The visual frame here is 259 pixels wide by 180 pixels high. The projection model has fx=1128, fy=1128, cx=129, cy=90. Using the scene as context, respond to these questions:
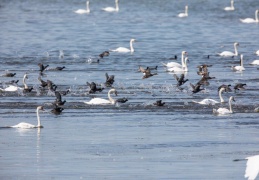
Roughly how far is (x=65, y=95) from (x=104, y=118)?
4.28 metres

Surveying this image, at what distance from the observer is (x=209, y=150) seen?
2006 centimetres

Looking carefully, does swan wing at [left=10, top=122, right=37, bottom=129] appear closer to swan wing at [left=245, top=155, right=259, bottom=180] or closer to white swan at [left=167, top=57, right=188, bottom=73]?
swan wing at [left=245, top=155, right=259, bottom=180]

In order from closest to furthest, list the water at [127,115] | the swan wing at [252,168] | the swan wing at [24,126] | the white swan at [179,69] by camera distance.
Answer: the swan wing at [252,168] < the water at [127,115] < the swan wing at [24,126] < the white swan at [179,69]

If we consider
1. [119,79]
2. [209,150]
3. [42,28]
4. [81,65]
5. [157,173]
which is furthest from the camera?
[42,28]

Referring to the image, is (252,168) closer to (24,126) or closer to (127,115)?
(24,126)

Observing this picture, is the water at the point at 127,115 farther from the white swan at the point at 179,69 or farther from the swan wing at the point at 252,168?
the swan wing at the point at 252,168

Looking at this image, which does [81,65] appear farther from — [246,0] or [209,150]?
[246,0]

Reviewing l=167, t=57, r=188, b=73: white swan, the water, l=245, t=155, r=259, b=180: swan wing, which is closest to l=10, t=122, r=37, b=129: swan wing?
the water

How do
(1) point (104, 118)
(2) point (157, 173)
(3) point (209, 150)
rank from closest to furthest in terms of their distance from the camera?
(2) point (157, 173)
(3) point (209, 150)
(1) point (104, 118)

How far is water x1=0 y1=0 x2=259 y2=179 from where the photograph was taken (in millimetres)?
18406

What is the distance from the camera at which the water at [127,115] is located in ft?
60.4

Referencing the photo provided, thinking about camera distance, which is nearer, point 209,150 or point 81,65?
point 209,150

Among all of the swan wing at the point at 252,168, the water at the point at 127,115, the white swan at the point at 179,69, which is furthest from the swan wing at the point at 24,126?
the white swan at the point at 179,69

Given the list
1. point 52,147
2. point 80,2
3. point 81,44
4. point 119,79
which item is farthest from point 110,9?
point 52,147
